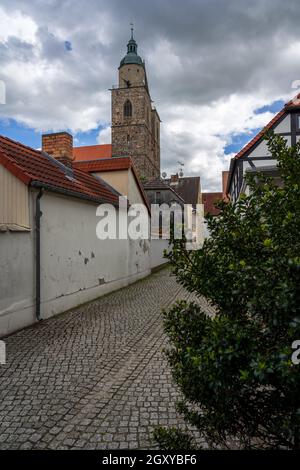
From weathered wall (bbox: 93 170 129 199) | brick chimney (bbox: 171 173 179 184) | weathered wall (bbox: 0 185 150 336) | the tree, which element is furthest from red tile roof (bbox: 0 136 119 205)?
brick chimney (bbox: 171 173 179 184)

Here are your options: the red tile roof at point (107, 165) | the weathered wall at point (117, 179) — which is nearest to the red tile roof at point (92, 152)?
the red tile roof at point (107, 165)

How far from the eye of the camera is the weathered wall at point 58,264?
19.2 feet

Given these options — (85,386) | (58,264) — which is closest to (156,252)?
(58,264)

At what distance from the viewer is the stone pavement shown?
287 centimetres

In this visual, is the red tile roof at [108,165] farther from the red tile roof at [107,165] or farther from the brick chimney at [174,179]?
the brick chimney at [174,179]

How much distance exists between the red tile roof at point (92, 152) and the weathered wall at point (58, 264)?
5073 cm

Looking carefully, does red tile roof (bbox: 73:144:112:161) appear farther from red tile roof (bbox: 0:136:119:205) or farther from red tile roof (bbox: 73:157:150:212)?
red tile roof (bbox: 0:136:119:205)

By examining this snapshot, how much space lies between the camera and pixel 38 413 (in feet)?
10.6

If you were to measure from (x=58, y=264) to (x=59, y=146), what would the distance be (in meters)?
4.90

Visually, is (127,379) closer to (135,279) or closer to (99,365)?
(99,365)

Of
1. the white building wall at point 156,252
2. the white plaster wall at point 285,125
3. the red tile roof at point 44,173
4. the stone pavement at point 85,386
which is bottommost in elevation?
the stone pavement at point 85,386

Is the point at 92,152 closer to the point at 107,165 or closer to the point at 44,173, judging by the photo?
the point at 107,165
